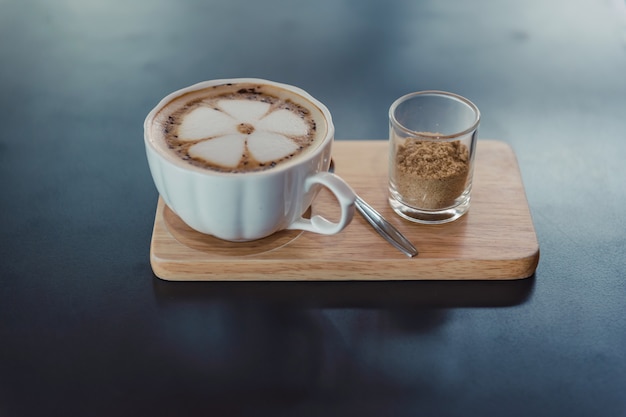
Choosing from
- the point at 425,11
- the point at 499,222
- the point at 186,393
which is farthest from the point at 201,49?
the point at 186,393

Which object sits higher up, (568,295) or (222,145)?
(222,145)

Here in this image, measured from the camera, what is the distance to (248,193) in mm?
921

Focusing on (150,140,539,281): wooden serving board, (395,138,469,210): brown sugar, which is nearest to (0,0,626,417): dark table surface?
(150,140,539,281): wooden serving board

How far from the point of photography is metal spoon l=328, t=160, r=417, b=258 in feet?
3.27

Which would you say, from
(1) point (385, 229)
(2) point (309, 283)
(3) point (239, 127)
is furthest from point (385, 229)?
(3) point (239, 127)

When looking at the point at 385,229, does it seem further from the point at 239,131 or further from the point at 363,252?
the point at 239,131

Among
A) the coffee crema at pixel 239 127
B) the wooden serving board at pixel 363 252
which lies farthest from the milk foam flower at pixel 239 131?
the wooden serving board at pixel 363 252

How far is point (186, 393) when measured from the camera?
33.7 inches

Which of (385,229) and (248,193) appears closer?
(248,193)

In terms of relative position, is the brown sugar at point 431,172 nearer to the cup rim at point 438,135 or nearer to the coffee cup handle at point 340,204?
the cup rim at point 438,135

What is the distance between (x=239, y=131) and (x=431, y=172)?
0.25 metres

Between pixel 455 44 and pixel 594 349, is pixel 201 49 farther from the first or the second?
pixel 594 349

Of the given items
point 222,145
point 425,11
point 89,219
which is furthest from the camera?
point 425,11

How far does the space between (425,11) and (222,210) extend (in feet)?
2.88
